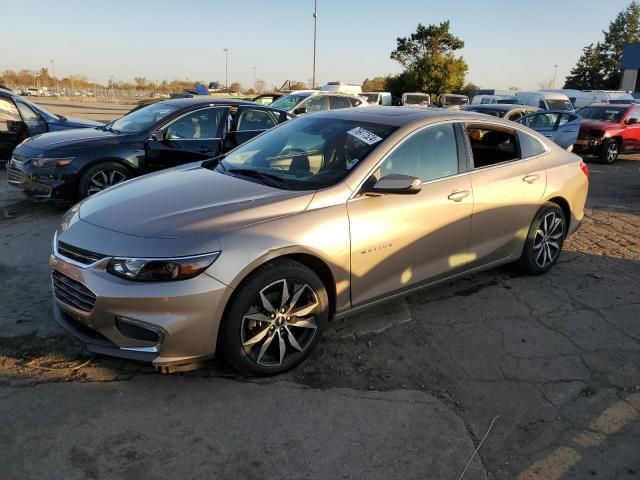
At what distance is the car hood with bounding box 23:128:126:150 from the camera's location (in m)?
6.75

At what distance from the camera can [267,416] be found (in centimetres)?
292

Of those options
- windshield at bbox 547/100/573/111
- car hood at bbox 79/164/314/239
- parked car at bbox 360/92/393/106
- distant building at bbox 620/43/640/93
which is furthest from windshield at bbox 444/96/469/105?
distant building at bbox 620/43/640/93

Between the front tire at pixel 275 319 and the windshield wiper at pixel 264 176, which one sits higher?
the windshield wiper at pixel 264 176

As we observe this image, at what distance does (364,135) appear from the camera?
392 cm

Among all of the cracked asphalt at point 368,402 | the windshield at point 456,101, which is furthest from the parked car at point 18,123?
the windshield at point 456,101

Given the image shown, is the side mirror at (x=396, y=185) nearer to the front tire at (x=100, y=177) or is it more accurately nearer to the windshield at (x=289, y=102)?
the front tire at (x=100, y=177)

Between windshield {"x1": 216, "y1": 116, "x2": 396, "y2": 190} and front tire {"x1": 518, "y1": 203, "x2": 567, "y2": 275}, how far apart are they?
2.00 metres

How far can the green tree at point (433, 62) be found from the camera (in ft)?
131

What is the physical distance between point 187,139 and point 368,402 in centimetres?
536

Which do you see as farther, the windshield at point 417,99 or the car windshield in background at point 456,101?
the car windshield in background at point 456,101

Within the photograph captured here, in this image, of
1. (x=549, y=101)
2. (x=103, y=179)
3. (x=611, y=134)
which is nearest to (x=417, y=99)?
(x=549, y=101)

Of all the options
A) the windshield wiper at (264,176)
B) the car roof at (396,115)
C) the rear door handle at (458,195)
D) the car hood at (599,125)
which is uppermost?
the car roof at (396,115)

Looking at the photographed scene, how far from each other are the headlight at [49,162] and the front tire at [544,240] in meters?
5.55

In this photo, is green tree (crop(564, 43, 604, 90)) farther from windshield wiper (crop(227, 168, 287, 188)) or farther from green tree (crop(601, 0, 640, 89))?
windshield wiper (crop(227, 168, 287, 188))
